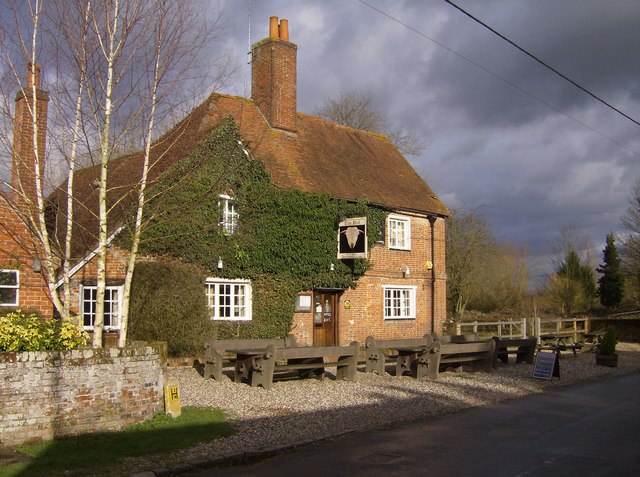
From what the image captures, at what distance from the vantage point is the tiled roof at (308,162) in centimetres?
1952

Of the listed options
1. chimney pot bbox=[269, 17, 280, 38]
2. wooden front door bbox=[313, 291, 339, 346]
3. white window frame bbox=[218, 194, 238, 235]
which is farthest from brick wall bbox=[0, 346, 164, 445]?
chimney pot bbox=[269, 17, 280, 38]

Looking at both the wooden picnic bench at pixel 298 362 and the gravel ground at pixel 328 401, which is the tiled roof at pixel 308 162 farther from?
the gravel ground at pixel 328 401

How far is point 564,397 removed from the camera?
550 inches

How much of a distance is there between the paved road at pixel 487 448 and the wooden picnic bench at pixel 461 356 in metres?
3.50

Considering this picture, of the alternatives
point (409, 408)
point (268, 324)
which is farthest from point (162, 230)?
point (409, 408)

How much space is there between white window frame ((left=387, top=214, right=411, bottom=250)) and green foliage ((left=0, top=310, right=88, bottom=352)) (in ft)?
52.8

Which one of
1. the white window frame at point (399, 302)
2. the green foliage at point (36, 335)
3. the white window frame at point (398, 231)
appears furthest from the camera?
the white window frame at point (398, 231)

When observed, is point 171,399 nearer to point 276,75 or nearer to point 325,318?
point 325,318

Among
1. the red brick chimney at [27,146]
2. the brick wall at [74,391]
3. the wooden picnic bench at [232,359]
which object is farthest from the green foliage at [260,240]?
the brick wall at [74,391]

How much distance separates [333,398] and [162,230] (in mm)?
7870

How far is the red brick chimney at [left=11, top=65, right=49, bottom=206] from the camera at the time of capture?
11.1 metres

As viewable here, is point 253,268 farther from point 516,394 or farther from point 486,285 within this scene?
point 486,285

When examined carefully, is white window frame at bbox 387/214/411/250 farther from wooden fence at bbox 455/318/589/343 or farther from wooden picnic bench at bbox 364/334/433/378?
wooden picnic bench at bbox 364/334/433/378

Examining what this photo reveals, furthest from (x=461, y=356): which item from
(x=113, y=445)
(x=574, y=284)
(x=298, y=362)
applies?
(x=574, y=284)
